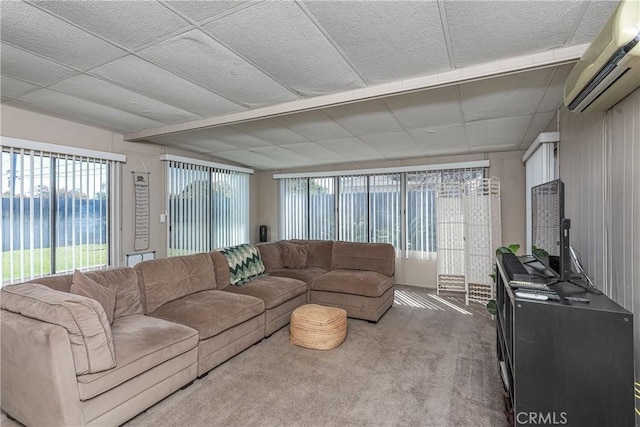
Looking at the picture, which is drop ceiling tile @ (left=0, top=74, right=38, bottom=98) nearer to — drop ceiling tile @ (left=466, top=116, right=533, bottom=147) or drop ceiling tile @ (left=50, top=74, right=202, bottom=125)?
drop ceiling tile @ (left=50, top=74, right=202, bottom=125)

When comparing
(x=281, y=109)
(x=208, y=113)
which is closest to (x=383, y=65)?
(x=281, y=109)

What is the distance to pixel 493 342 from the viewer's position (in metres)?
3.22

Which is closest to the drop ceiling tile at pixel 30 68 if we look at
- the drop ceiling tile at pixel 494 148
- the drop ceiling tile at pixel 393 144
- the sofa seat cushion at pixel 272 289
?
the sofa seat cushion at pixel 272 289

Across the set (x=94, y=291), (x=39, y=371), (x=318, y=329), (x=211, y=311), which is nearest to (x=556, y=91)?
(x=318, y=329)

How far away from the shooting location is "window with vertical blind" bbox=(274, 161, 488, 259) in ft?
18.5

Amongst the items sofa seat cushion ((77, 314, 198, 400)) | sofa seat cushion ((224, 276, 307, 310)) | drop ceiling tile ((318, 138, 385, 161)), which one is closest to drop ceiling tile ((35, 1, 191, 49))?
sofa seat cushion ((77, 314, 198, 400))

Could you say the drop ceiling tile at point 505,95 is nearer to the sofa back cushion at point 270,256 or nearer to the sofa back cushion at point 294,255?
the sofa back cushion at point 294,255

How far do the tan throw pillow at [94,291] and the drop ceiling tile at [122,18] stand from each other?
5.59ft

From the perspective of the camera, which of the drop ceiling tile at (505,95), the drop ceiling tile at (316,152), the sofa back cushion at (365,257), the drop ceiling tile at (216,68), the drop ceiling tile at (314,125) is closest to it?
the drop ceiling tile at (216,68)

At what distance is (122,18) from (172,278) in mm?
2285

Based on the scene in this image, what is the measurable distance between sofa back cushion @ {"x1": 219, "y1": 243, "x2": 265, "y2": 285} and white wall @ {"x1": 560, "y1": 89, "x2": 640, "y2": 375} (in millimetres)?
3478

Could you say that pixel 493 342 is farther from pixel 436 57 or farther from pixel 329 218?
pixel 329 218

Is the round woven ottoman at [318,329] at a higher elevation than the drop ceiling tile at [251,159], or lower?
lower

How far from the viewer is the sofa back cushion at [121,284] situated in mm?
2545
